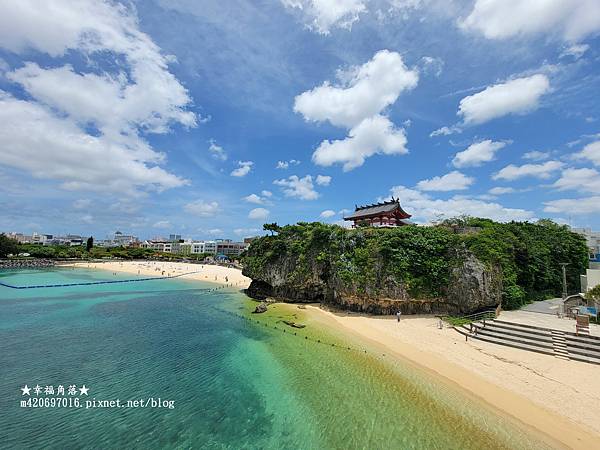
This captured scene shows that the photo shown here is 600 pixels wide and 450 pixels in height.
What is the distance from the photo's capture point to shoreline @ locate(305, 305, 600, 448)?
10.7 m

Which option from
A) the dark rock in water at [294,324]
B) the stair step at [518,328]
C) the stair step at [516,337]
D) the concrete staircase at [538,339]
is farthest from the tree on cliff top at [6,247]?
the stair step at [518,328]

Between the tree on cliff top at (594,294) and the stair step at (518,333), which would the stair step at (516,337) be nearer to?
the stair step at (518,333)

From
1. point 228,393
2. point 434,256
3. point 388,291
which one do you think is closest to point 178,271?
point 388,291

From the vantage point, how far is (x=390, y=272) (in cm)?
2747

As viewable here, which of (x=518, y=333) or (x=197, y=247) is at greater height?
(x=197, y=247)

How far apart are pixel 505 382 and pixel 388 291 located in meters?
13.5

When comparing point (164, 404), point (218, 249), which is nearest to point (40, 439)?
point (164, 404)

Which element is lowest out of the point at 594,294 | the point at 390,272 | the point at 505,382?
the point at 505,382

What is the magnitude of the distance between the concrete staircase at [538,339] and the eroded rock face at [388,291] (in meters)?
3.43

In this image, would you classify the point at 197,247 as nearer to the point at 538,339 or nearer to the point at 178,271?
the point at 178,271

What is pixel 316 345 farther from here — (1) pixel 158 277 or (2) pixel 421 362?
(1) pixel 158 277

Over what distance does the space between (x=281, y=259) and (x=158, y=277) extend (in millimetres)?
45646

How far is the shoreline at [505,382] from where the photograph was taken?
10.7 meters

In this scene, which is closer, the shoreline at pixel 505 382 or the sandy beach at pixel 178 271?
the shoreline at pixel 505 382
